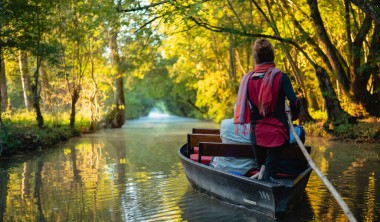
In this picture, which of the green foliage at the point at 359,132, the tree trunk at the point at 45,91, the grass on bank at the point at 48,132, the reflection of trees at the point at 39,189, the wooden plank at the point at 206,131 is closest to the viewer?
the reflection of trees at the point at 39,189

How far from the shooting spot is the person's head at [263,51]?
209 inches

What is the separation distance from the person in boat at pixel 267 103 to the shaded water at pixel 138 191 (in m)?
0.90

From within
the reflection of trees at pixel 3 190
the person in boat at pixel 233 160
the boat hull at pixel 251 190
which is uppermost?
the person in boat at pixel 233 160

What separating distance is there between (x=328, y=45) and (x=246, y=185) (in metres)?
11.4

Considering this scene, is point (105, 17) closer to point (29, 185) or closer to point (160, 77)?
point (29, 185)

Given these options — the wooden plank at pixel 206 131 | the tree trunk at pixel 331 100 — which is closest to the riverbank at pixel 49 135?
the tree trunk at pixel 331 100

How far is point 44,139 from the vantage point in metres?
15.4

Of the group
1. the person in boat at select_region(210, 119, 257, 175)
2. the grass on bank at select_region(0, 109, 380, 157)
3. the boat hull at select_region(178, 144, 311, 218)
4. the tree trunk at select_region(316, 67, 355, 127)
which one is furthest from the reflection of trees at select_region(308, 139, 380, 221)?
the tree trunk at select_region(316, 67, 355, 127)

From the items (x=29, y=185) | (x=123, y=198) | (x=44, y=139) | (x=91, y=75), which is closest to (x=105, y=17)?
(x=44, y=139)

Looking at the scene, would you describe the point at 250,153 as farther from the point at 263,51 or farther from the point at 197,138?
the point at 197,138

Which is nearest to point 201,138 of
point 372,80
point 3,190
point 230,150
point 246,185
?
point 230,150

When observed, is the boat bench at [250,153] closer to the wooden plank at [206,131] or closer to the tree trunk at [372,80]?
the wooden plank at [206,131]

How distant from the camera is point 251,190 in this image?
572 cm

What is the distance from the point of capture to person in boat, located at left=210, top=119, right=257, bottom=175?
21.7ft
